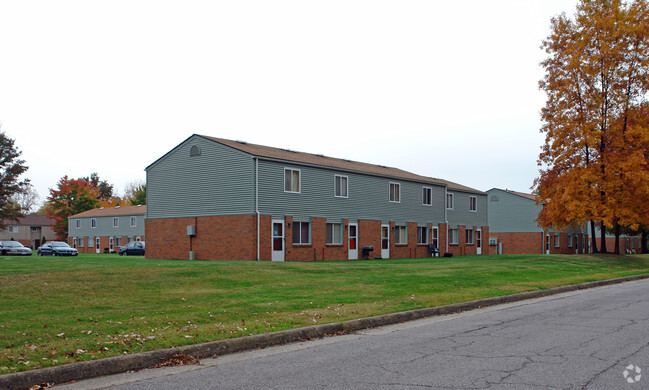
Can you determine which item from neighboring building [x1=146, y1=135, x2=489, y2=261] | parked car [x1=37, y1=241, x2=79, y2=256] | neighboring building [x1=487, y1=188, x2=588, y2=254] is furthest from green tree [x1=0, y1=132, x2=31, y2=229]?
neighboring building [x1=487, y1=188, x2=588, y2=254]

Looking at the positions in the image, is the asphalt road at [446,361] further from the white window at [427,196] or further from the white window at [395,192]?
the white window at [427,196]

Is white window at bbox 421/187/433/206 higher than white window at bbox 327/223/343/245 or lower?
higher

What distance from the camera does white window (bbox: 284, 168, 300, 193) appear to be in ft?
111

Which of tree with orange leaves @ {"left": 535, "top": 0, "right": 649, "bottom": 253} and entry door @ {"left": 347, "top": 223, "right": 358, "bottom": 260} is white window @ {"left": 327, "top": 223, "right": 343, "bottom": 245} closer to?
entry door @ {"left": 347, "top": 223, "right": 358, "bottom": 260}

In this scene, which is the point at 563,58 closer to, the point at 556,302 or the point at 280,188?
the point at 280,188

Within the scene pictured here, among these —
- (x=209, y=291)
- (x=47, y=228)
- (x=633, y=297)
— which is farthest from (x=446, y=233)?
(x=47, y=228)

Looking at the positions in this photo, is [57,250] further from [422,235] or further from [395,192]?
[422,235]

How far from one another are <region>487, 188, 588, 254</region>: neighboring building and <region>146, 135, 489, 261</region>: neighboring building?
880 inches

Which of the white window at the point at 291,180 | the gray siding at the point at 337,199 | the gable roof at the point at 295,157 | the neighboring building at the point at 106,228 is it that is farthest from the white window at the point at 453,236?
the neighboring building at the point at 106,228

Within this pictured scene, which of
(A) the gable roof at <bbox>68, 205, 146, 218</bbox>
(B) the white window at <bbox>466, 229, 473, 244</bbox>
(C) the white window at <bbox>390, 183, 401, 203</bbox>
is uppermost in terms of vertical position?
(C) the white window at <bbox>390, 183, 401, 203</bbox>

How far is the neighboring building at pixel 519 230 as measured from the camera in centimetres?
6116

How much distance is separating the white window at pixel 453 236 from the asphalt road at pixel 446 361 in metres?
36.5

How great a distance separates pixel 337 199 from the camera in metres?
37.0

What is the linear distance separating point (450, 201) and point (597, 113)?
50.8 feet
